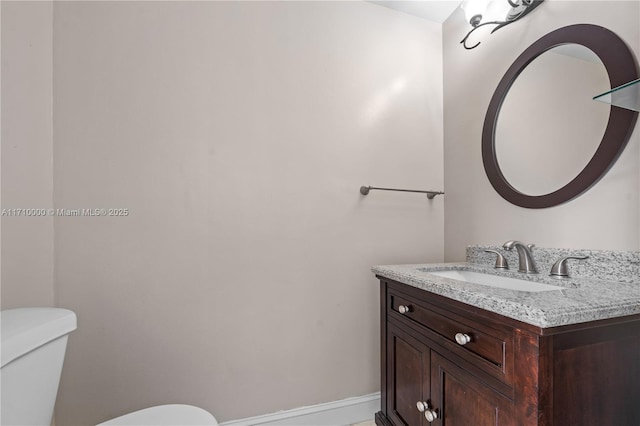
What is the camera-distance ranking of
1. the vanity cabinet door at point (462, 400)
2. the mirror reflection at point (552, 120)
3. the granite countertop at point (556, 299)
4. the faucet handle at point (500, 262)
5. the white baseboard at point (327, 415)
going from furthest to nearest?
1. the white baseboard at point (327, 415)
2. the faucet handle at point (500, 262)
3. the mirror reflection at point (552, 120)
4. the vanity cabinet door at point (462, 400)
5. the granite countertop at point (556, 299)

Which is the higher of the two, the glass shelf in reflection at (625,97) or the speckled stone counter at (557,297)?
the glass shelf in reflection at (625,97)

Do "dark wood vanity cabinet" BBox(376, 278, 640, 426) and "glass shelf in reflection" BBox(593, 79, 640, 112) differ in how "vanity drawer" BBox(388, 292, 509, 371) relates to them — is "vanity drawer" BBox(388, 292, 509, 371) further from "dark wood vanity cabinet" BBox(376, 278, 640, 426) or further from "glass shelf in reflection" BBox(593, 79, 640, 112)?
"glass shelf in reflection" BBox(593, 79, 640, 112)

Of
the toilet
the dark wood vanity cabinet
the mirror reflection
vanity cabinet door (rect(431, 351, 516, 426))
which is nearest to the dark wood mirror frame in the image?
the mirror reflection

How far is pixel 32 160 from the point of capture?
3.89ft

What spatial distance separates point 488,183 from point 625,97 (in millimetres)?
679

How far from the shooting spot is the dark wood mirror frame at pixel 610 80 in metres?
0.98

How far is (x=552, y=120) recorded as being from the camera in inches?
47.7

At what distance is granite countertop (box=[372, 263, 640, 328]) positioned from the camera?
651 millimetres

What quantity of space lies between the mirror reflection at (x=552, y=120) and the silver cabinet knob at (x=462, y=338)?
30.8 inches

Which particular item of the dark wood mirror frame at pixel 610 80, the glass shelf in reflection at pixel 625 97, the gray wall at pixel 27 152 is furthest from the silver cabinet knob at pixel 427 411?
the gray wall at pixel 27 152

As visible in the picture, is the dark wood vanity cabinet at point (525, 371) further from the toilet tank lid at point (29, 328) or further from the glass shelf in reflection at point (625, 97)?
the toilet tank lid at point (29, 328)

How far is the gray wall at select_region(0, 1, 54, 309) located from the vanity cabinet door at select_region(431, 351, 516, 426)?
1593 mm

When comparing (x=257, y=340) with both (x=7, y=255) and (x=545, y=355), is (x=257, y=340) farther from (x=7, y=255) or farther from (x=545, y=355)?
(x=545, y=355)

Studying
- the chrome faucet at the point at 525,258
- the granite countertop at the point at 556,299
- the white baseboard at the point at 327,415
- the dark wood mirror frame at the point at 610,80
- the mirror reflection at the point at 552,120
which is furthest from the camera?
the white baseboard at the point at 327,415
